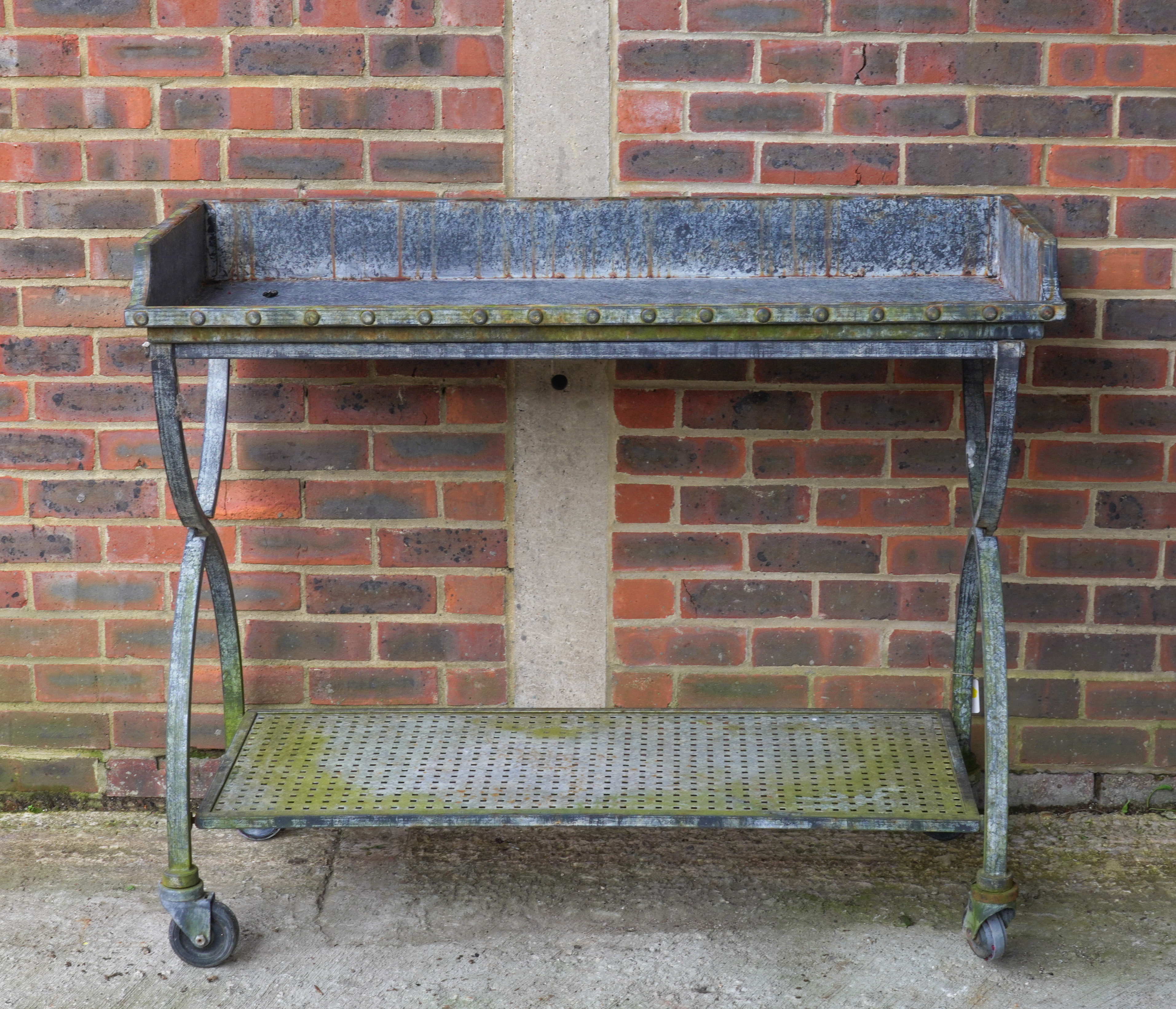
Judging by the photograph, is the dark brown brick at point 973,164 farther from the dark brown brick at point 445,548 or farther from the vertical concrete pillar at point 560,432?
the dark brown brick at point 445,548

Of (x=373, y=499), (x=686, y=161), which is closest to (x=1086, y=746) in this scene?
(x=686, y=161)

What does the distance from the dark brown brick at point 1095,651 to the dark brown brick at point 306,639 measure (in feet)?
4.80

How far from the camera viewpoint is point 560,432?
270cm

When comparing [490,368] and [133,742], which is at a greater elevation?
[490,368]

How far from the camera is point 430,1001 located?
7.16 feet

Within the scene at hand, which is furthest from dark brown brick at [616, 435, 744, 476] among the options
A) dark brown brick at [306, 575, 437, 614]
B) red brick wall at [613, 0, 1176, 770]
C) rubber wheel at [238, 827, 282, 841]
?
rubber wheel at [238, 827, 282, 841]

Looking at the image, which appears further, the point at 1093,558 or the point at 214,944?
the point at 1093,558

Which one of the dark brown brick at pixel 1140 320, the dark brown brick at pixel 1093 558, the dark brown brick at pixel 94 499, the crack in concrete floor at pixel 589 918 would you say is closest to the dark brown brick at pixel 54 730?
the crack in concrete floor at pixel 589 918

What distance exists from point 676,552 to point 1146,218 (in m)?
1.18

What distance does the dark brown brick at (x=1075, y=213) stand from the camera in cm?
259

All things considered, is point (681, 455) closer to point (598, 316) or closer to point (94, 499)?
point (598, 316)

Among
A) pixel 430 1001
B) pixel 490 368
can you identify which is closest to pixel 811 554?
pixel 490 368

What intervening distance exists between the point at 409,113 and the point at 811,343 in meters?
1.06

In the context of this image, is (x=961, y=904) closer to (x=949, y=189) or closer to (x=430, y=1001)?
(x=430, y=1001)
